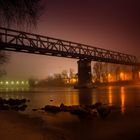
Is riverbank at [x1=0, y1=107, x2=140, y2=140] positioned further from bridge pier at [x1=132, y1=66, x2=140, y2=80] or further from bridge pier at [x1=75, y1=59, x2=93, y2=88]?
bridge pier at [x1=132, y1=66, x2=140, y2=80]

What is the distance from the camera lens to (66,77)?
549 feet

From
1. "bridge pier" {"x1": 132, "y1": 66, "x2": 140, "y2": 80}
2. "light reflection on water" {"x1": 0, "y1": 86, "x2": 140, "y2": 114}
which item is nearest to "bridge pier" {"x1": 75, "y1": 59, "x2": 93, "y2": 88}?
"light reflection on water" {"x1": 0, "y1": 86, "x2": 140, "y2": 114}

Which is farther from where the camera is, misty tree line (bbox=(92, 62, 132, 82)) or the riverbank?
misty tree line (bbox=(92, 62, 132, 82))

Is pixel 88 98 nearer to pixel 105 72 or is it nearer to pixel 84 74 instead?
pixel 84 74

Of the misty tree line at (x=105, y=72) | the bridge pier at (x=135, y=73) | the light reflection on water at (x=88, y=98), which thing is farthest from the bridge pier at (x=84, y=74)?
the bridge pier at (x=135, y=73)

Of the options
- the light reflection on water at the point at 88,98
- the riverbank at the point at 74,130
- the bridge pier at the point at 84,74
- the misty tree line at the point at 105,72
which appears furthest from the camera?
the misty tree line at the point at 105,72

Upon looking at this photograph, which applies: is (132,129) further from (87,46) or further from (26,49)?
(87,46)

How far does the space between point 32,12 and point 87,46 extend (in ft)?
279

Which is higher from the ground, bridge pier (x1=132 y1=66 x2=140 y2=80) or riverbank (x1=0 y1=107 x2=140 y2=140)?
bridge pier (x1=132 y1=66 x2=140 y2=80)

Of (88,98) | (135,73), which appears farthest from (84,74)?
(135,73)

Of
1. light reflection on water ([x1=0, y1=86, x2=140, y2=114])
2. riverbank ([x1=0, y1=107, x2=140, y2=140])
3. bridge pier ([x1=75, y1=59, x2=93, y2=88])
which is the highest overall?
bridge pier ([x1=75, y1=59, x2=93, y2=88])

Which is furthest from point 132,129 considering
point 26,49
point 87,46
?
point 87,46

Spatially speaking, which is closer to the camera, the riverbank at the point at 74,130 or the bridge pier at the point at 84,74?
the riverbank at the point at 74,130

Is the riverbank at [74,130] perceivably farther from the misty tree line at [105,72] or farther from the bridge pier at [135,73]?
the bridge pier at [135,73]
